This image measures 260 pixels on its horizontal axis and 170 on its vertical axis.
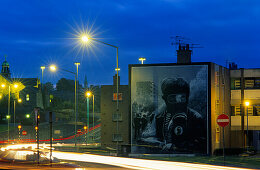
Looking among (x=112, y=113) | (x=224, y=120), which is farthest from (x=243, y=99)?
(x=224, y=120)

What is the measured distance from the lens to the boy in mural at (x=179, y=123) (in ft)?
132

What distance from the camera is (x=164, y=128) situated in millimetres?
40469

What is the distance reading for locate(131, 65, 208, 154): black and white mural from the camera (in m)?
40.2

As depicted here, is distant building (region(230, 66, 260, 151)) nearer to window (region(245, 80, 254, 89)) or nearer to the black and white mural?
window (region(245, 80, 254, 89))

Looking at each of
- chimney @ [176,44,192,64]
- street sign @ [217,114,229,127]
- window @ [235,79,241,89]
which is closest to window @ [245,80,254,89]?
window @ [235,79,241,89]

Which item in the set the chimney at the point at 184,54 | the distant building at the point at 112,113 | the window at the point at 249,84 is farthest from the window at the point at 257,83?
the distant building at the point at 112,113

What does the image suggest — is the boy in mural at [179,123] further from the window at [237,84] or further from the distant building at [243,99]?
the window at [237,84]

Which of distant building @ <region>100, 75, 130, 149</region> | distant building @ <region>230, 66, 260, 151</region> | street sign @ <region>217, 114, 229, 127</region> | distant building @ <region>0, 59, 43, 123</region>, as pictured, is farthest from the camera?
distant building @ <region>0, 59, 43, 123</region>

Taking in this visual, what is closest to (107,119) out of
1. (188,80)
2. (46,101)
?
(188,80)

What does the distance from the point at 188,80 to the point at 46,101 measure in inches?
3621

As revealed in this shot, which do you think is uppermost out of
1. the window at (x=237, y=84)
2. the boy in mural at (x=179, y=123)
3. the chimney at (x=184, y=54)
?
the chimney at (x=184, y=54)

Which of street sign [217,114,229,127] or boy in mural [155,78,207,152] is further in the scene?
boy in mural [155,78,207,152]

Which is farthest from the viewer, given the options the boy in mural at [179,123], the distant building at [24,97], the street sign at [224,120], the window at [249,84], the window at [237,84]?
the distant building at [24,97]

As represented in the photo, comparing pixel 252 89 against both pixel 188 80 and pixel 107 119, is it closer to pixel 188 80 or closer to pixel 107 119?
pixel 188 80
